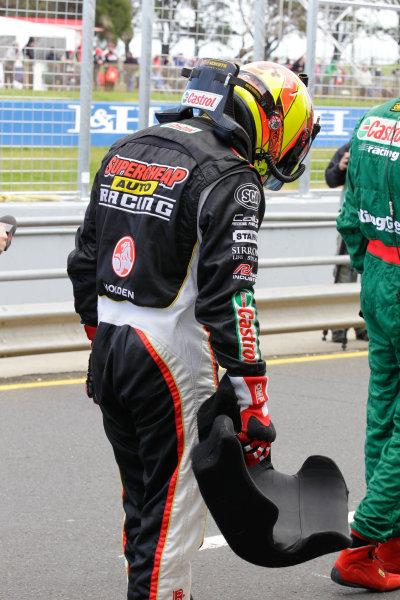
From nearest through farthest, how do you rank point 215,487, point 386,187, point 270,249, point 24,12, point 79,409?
point 215,487 < point 386,187 < point 79,409 < point 24,12 < point 270,249

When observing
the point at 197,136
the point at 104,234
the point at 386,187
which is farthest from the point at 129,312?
the point at 386,187

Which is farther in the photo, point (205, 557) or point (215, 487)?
point (205, 557)

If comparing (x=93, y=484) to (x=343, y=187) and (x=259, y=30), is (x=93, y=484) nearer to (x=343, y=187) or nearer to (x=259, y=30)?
(x=343, y=187)

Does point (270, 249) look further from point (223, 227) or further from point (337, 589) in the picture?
point (223, 227)

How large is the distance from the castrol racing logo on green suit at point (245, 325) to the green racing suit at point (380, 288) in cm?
130

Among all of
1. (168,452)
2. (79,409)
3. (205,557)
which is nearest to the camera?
(168,452)

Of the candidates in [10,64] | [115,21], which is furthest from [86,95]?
[115,21]

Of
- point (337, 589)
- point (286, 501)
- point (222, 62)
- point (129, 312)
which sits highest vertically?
point (222, 62)

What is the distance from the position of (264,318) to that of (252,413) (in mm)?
5151

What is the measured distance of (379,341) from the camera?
417 centimetres

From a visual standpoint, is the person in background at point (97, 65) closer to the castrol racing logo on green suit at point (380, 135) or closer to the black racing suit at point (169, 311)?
the castrol racing logo on green suit at point (380, 135)

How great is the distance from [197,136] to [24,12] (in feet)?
20.6

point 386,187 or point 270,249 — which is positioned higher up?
point 386,187

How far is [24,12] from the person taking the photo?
8812mm
